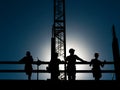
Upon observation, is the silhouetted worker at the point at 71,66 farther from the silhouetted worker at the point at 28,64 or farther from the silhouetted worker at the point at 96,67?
the silhouetted worker at the point at 28,64

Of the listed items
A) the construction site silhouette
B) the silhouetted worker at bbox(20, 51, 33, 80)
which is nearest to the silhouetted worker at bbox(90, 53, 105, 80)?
the construction site silhouette

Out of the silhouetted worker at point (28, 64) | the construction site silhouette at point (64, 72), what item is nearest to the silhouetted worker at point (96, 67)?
the construction site silhouette at point (64, 72)

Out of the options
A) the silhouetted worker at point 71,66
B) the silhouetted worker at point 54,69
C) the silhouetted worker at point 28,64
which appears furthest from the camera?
the silhouetted worker at point 28,64

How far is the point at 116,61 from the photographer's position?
10.8 metres

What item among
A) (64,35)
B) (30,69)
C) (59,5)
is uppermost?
(59,5)
